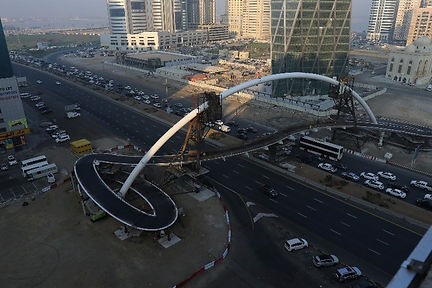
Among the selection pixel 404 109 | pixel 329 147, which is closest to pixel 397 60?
pixel 404 109

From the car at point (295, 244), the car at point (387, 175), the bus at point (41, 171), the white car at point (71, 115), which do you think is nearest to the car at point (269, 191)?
the car at point (295, 244)

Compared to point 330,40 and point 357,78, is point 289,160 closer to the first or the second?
point 330,40

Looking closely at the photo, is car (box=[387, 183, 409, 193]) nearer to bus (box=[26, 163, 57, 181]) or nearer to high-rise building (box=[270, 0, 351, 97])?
high-rise building (box=[270, 0, 351, 97])

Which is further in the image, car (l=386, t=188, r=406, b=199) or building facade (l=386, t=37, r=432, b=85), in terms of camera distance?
building facade (l=386, t=37, r=432, b=85)

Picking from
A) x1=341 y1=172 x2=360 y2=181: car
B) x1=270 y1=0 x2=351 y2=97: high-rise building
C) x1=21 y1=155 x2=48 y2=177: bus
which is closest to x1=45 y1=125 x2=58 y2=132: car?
x1=21 y1=155 x2=48 y2=177: bus

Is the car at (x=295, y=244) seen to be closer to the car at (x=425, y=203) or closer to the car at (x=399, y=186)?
the car at (x=425, y=203)

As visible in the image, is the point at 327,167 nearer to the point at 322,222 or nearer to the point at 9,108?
the point at 322,222

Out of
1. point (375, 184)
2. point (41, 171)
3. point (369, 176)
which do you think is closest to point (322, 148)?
point (369, 176)
